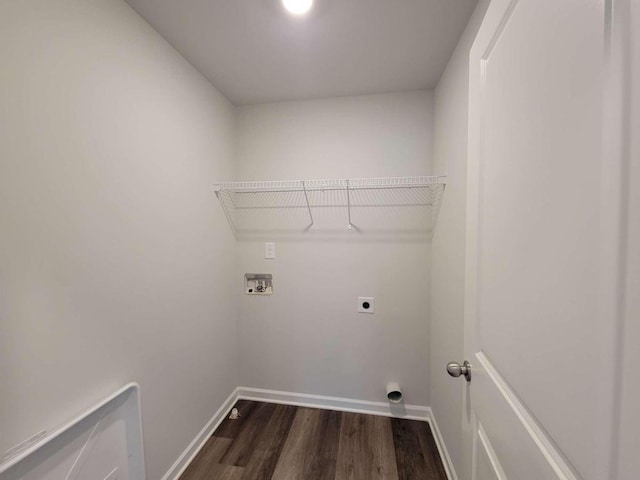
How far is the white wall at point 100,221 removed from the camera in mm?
770

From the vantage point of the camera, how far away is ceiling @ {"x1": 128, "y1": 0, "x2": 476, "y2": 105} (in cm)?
114

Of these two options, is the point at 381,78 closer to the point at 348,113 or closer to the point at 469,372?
the point at 348,113

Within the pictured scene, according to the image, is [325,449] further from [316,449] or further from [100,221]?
[100,221]

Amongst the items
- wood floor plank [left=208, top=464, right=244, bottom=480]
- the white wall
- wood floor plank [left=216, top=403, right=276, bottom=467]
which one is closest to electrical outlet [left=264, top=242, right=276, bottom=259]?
the white wall

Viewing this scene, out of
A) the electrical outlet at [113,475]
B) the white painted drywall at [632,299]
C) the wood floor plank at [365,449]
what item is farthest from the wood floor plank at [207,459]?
the white painted drywall at [632,299]

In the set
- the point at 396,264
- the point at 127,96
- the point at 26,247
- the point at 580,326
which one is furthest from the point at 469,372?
the point at 127,96

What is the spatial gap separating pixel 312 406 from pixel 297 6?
251cm

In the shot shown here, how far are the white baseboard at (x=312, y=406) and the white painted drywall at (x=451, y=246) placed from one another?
13cm

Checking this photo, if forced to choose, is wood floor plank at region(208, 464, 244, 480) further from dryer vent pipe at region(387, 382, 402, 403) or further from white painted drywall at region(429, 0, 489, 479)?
white painted drywall at region(429, 0, 489, 479)

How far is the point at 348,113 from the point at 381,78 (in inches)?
12.4

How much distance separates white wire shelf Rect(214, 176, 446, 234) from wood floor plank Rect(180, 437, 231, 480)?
1473 mm

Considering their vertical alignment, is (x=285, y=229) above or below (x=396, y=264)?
above

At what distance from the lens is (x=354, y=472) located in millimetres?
1435

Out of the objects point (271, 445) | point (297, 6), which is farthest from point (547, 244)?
point (271, 445)
